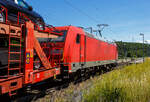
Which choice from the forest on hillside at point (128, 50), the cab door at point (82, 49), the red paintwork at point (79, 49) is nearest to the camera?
the red paintwork at point (79, 49)

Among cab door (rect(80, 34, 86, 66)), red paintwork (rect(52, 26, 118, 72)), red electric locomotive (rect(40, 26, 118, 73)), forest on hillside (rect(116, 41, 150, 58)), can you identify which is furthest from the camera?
forest on hillside (rect(116, 41, 150, 58))

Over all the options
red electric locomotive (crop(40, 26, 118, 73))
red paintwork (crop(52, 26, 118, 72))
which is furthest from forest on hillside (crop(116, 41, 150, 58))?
red electric locomotive (crop(40, 26, 118, 73))

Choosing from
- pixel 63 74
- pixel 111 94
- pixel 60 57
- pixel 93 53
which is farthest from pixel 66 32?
pixel 111 94

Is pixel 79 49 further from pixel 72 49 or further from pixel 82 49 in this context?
pixel 72 49

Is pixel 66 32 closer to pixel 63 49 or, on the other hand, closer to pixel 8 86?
pixel 63 49

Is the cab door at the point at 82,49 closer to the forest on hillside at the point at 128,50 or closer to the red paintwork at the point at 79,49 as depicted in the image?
the red paintwork at the point at 79,49

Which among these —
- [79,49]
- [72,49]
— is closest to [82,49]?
[79,49]

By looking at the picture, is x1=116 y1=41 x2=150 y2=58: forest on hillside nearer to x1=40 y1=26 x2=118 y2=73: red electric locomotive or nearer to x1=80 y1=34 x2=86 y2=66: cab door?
x1=40 y1=26 x2=118 y2=73: red electric locomotive

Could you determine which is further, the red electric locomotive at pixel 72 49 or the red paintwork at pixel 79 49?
the red paintwork at pixel 79 49

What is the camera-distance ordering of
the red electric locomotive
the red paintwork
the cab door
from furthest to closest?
the cab door, the red paintwork, the red electric locomotive

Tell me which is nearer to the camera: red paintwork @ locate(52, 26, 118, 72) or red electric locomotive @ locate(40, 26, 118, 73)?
red electric locomotive @ locate(40, 26, 118, 73)

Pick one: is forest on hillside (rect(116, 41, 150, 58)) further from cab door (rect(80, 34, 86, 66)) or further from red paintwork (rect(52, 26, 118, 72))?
cab door (rect(80, 34, 86, 66))

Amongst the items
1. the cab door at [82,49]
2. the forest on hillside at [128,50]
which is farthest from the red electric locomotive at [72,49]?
the forest on hillside at [128,50]

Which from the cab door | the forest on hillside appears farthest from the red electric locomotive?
the forest on hillside
